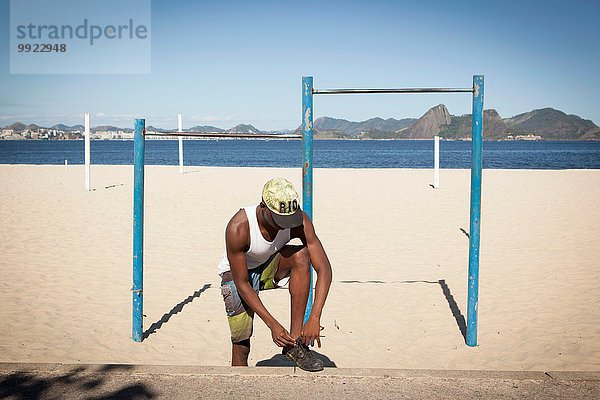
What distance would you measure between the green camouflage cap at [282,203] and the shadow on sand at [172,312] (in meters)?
2.42

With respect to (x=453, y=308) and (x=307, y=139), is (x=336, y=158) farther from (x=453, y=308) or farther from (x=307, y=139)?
(x=307, y=139)

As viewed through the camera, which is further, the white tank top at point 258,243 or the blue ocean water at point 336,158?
the blue ocean water at point 336,158

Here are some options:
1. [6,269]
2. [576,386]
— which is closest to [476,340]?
[576,386]

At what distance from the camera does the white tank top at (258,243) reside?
3580mm

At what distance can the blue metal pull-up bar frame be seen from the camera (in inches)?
186

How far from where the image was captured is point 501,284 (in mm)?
7043

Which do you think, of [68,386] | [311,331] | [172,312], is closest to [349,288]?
[172,312]

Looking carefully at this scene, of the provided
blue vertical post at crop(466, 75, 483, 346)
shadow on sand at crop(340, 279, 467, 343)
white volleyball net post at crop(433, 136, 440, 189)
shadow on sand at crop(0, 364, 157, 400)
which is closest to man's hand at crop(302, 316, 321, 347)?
shadow on sand at crop(0, 364, 157, 400)

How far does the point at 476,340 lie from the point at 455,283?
209 cm

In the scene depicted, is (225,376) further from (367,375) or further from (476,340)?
(476,340)

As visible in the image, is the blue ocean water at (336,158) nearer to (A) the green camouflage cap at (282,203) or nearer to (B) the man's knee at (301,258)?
(B) the man's knee at (301,258)

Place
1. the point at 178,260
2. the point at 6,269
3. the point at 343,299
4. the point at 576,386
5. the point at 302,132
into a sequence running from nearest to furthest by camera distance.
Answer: the point at 576,386 < the point at 302,132 < the point at 343,299 < the point at 6,269 < the point at 178,260

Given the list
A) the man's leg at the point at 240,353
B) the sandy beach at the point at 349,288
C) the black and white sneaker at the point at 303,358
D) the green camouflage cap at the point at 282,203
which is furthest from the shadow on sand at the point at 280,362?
the green camouflage cap at the point at 282,203

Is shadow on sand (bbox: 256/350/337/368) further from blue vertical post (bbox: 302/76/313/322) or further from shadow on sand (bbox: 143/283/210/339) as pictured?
shadow on sand (bbox: 143/283/210/339)
